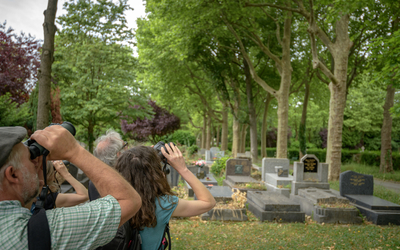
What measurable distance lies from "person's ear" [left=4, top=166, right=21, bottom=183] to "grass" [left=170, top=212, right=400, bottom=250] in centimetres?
469

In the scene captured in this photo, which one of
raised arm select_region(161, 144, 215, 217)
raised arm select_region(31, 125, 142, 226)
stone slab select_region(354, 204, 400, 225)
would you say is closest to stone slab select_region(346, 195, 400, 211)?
stone slab select_region(354, 204, 400, 225)

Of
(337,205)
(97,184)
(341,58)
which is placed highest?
(341,58)

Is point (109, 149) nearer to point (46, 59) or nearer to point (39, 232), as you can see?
point (39, 232)

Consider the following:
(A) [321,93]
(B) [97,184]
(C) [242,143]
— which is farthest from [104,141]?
(C) [242,143]

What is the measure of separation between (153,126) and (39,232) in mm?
32944

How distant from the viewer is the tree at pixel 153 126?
3309cm

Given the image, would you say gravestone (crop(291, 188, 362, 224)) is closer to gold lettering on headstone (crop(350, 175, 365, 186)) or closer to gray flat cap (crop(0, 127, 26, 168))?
gold lettering on headstone (crop(350, 175, 365, 186))

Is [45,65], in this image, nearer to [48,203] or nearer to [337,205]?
[48,203]

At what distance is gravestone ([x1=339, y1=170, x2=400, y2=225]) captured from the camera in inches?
289

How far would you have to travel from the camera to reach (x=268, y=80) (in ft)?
67.8

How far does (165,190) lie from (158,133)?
32.2m

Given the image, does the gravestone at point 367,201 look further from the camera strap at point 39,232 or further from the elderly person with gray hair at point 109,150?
the camera strap at point 39,232

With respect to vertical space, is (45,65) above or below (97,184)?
above

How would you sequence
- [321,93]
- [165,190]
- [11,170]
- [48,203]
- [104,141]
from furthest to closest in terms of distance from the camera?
1. [321,93]
2. [104,141]
3. [48,203]
4. [165,190]
5. [11,170]
